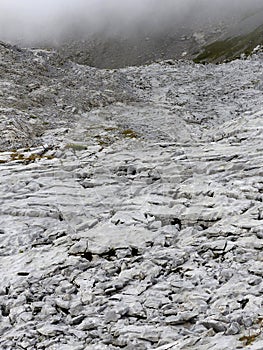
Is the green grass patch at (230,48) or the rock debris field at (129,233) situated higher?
the green grass patch at (230,48)

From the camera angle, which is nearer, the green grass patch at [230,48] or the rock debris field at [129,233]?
the rock debris field at [129,233]

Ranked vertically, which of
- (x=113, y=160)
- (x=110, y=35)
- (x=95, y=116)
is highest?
(x=110, y=35)

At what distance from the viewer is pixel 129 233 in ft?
63.6

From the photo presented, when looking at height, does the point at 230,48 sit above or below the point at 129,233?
above

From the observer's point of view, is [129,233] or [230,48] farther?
[230,48]

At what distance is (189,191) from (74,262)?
7828 millimetres

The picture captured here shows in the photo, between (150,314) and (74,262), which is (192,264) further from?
(74,262)

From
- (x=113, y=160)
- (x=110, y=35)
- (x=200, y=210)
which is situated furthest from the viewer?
(x=110, y=35)

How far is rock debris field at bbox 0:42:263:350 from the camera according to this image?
13523 mm

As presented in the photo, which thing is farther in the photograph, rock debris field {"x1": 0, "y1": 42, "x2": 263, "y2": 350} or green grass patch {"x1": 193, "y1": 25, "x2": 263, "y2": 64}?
green grass patch {"x1": 193, "y1": 25, "x2": 263, "y2": 64}

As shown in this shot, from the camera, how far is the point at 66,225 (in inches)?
829

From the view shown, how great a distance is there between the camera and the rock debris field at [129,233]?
532 inches

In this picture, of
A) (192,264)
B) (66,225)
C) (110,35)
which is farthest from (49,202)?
(110,35)

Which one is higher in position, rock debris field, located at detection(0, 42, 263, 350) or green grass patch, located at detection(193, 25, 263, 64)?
green grass patch, located at detection(193, 25, 263, 64)
